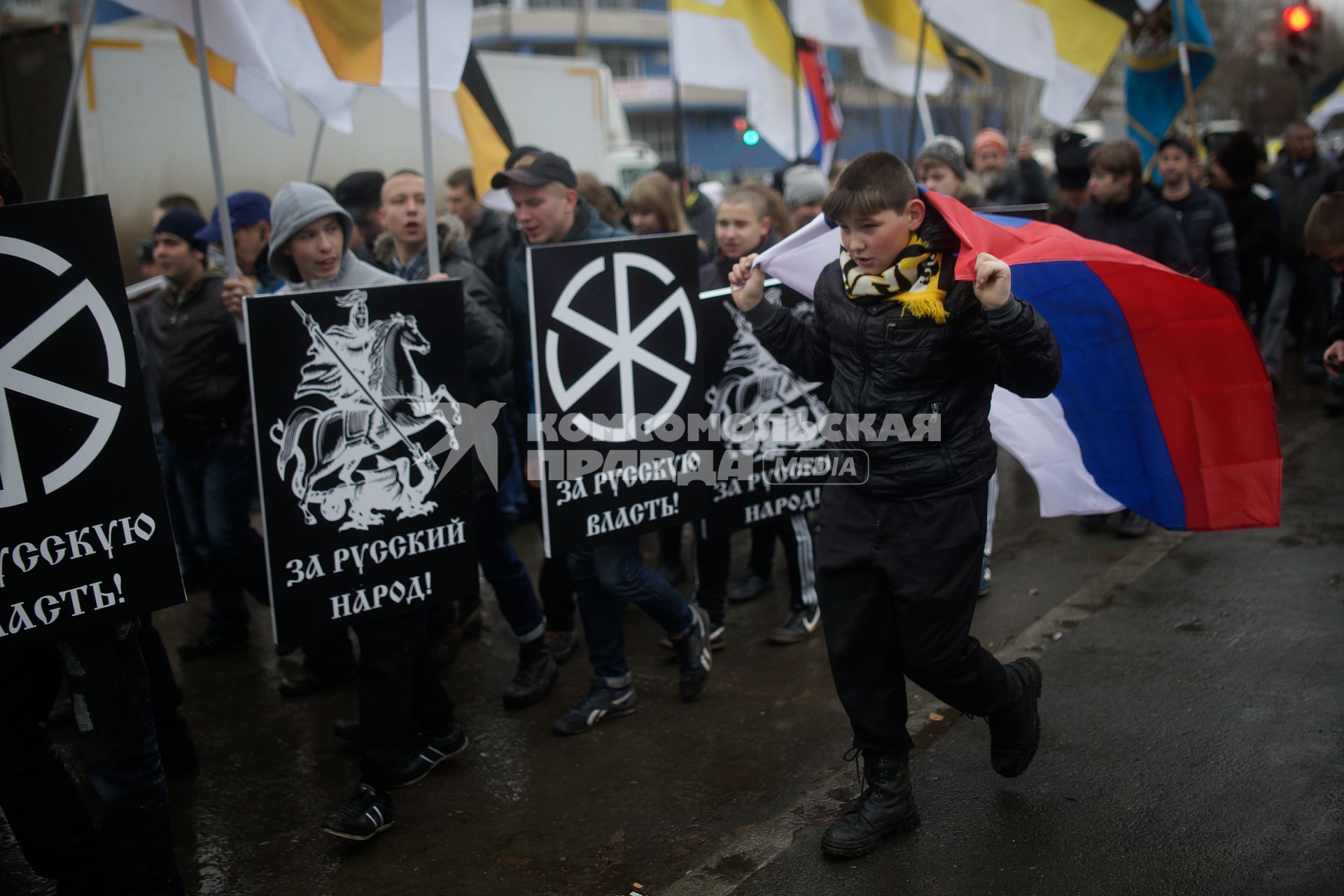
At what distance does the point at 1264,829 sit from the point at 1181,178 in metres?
5.07

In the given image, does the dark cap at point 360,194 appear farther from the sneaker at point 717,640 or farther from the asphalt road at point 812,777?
the sneaker at point 717,640

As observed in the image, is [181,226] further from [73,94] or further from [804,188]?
[804,188]

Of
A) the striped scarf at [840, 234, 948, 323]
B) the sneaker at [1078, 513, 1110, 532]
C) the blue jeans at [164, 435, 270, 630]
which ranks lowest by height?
the sneaker at [1078, 513, 1110, 532]

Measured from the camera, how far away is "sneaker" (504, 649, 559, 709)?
457cm

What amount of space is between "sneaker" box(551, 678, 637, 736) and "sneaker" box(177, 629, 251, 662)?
199cm

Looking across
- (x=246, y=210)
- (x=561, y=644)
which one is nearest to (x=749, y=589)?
(x=561, y=644)

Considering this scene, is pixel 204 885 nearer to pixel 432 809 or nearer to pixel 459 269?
pixel 432 809

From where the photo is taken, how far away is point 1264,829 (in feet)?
10.5

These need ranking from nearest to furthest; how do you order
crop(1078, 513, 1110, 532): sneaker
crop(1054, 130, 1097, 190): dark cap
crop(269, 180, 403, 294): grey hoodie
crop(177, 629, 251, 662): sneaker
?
crop(269, 180, 403, 294): grey hoodie → crop(177, 629, 251, 662): sneaker → crop(1078, 513, 1110, 532): sneaker → crop(1054, 130, 1097, 190): dark cap

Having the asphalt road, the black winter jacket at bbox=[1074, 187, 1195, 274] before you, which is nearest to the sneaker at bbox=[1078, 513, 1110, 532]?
the asphalt road

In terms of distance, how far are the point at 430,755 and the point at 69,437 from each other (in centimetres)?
177

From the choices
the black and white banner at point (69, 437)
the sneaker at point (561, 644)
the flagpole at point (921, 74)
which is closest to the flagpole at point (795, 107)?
the flagpole at point (921, 74)

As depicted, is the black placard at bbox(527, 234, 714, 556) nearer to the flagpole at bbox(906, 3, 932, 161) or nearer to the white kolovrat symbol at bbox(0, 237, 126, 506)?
the white kolovrat symbol at bbox(0, 237, 126, 506)

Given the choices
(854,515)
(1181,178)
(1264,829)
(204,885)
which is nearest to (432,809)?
(204,885)
